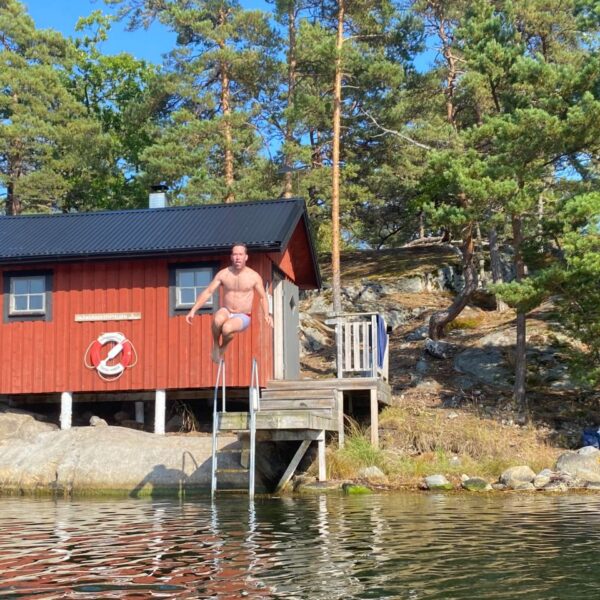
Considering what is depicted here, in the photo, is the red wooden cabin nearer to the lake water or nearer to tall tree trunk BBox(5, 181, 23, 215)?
the lake water

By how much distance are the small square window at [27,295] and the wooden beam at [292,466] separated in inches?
271

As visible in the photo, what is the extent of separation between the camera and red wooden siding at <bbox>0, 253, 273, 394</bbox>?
56.8 ft

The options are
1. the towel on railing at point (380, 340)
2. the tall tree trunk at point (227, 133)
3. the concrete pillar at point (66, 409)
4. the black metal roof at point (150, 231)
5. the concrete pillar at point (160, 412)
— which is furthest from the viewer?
the tall tree trunk at point (227, 133)

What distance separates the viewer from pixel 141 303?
17.7 m

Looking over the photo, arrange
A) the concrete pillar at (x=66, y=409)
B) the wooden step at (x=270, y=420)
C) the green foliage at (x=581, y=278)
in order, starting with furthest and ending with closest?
the concrete pillar at (x=66, y=409)
the green foliage at (x=581, y=278)
the wooden step at (x=270, y=420)

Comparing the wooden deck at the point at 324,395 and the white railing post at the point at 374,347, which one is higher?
the white railing post at the point at 374,347

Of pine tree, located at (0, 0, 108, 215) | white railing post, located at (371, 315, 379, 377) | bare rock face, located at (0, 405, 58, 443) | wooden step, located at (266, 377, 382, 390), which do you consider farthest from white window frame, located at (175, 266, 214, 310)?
pine tree, located at (0, 0, 108, 215)

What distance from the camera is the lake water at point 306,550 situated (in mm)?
5910

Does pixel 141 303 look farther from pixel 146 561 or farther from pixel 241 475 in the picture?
pixel 146 561

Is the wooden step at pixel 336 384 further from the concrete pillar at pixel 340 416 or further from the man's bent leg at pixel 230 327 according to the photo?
the man's bent leg at pixel 230 327

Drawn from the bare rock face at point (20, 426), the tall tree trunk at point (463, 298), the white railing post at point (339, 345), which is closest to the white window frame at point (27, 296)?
the bare rock face at point (20, 426)

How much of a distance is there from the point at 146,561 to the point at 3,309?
1236 cm

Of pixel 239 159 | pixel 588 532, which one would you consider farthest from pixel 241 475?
pixel 239 159

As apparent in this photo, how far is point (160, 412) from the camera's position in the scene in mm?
17219
